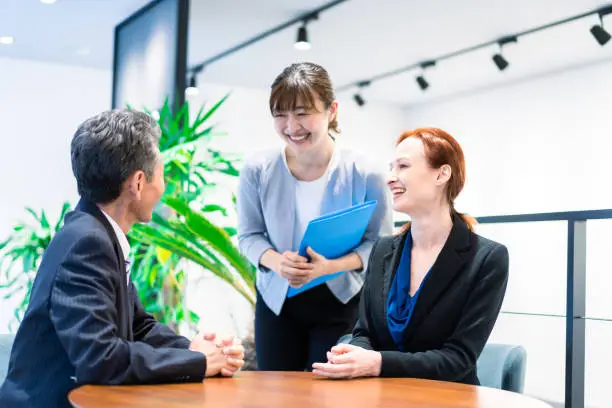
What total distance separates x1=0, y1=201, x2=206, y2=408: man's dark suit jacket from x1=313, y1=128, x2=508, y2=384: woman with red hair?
42 cm

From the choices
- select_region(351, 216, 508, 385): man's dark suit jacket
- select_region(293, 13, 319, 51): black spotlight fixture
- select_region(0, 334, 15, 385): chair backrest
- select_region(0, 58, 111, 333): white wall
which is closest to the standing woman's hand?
select_region(351, 216, 508, 385): man's dark suit jacket

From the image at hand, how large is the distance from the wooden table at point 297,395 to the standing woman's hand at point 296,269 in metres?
0.55

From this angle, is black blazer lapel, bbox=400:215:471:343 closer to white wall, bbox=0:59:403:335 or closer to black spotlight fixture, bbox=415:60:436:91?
white wall, bbox=0:59:403:335

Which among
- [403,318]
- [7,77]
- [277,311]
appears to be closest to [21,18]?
[7,77]

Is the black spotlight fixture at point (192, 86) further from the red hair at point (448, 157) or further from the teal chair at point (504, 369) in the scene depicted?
the red hair at point (448, 157)

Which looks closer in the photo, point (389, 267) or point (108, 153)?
point (108, 153)

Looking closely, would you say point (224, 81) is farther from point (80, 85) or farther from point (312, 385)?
point (312, 385)

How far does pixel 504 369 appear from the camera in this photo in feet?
8.95

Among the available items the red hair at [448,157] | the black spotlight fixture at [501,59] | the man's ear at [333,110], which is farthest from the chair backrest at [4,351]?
the black spotlight fixture at [501,59]

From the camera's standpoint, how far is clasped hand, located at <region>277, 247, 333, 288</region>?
7.04ft

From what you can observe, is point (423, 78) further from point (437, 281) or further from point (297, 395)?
point (297, 395)

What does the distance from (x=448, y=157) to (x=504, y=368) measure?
100 centimetres

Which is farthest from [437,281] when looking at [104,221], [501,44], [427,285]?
[501,44]

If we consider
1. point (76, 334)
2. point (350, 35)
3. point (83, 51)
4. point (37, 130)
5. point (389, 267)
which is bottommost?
point (76, 334)
